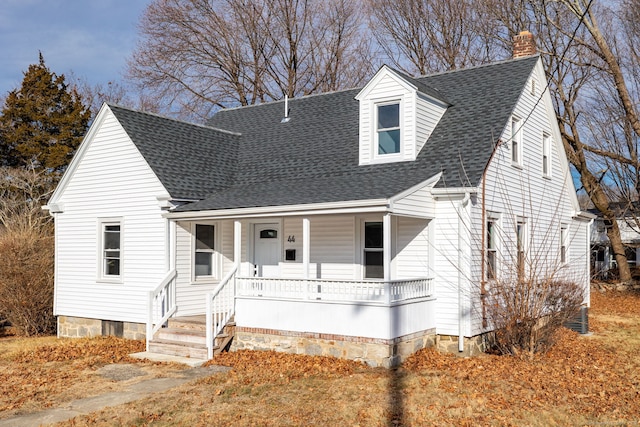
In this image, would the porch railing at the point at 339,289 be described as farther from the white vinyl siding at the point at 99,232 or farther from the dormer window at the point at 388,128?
the dormer window at the point at 388,128

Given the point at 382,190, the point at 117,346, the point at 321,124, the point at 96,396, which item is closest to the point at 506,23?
the point at 321,124

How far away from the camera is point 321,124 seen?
58.9 feet

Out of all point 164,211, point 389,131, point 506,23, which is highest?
point 506,23

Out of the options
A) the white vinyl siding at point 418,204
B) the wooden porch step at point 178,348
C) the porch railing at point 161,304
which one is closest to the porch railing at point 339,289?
the white vinyl siding at point 418,204

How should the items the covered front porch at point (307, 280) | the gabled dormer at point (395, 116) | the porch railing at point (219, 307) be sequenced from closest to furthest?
1. the covered front porch at point (307, 280)
2. the porch railing at point (219, 307)
3. the gabled dormer at point (395, 116)

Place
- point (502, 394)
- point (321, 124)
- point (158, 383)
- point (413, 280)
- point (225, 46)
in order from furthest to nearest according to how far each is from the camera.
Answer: point (225, 46) < point (321, 124) < point (413, 280) < point (158, 383) < point (502, 394)

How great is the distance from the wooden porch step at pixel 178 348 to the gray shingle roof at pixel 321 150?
3.08 meters

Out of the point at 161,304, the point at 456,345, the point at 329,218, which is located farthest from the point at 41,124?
the point at 456,345

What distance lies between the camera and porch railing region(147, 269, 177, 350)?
14070 millimetres

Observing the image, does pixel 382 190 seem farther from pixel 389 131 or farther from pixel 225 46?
pixel 225 46

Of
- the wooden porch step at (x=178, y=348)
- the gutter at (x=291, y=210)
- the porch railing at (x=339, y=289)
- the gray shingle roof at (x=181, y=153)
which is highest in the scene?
the gray shingle roof at (x=181, y=153)

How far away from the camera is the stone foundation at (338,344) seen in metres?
11.7

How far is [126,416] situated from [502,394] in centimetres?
547

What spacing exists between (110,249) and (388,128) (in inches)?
300
